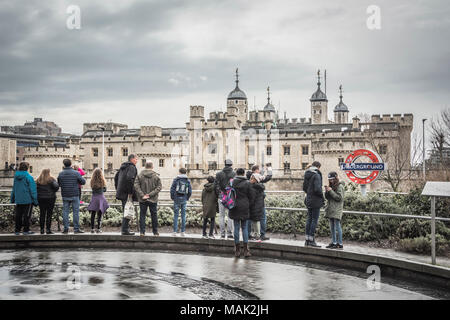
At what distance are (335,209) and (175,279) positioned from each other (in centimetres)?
377

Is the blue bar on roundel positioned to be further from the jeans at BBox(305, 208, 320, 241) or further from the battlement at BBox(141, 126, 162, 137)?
the battlement at BBox(141, 126, 162, 137)

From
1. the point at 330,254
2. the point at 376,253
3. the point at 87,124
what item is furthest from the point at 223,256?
the point at 87,124

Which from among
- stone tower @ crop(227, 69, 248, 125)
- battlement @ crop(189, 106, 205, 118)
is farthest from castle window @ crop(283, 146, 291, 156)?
stone tower @ crop(227, 69, 248, 125)

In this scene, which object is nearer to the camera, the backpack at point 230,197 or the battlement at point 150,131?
the backpack at point 230,197

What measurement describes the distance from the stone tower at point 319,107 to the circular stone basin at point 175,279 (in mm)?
89836

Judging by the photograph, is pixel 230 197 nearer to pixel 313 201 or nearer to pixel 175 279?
pixel 313 201

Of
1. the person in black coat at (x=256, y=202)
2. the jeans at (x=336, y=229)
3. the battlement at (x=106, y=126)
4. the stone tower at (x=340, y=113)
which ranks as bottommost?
the jeans at (x=336, y=229)

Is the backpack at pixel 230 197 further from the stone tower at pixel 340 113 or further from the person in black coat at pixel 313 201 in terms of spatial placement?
the stone tower at pixel 340 113

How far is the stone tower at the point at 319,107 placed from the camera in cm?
9806

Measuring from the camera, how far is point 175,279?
827 centimetres

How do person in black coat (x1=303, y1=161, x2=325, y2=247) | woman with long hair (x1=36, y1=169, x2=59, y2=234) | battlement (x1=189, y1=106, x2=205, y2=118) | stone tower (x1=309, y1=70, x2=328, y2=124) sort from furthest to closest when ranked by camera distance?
stone tower (x1=309, y1=70, x2=328, y2=124)
battlement (x1=189, y1=106, x2=205, y2=118)
woman with long hair (x1=36, y1=169, x2=59, y2=234)
person in black coat (x1=303, y1=161, x2=325, y2=247)

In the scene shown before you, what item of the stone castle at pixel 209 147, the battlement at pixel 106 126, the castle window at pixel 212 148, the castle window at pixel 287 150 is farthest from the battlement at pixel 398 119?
the battlement at pixel 106 126

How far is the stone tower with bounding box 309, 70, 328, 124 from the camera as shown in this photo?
98062 millimetres

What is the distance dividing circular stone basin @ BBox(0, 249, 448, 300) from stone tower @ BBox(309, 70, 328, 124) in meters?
89.8
